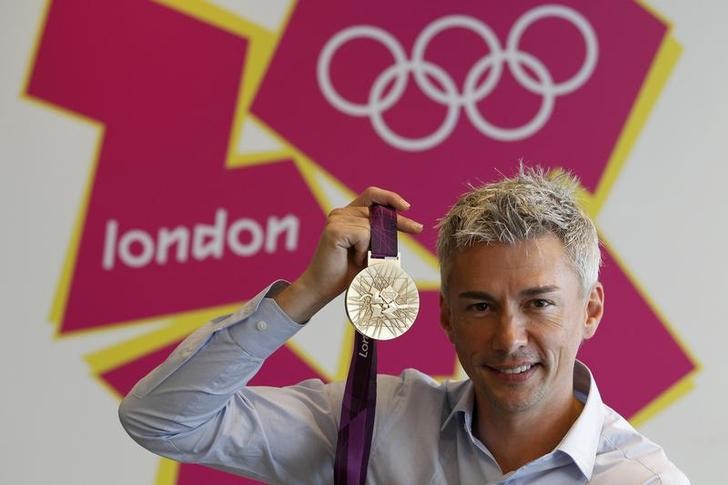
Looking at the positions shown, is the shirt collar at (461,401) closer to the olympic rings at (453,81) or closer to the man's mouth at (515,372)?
the man's mouth at (515,372)

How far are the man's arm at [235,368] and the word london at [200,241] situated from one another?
4.37 ft

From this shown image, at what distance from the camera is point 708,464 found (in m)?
3.05

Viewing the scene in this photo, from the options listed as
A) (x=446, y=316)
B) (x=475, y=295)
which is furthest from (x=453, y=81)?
(x=475, y=295)

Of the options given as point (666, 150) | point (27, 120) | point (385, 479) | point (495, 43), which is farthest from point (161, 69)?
point (385, 479)

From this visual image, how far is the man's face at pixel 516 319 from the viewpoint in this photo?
157cm

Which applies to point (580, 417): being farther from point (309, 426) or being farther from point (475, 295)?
point (309, 426)

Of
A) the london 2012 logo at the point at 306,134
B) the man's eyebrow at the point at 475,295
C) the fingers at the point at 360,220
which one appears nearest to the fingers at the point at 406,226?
the fingers at the point at 360,220

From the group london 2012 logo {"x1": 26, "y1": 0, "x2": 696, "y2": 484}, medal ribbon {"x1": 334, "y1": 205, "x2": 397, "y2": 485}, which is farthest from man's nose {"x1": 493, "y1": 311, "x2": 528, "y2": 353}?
london 2012 logo {"x1": 26, "y1": 0, "x2": 696, "y2": 484}

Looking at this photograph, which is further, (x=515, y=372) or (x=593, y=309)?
(x=593, y=309)

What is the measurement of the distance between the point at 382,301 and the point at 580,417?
356 mm

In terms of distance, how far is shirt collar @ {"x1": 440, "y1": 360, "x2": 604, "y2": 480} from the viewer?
1538mm

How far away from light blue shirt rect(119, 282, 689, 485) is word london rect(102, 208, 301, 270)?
1.26 m

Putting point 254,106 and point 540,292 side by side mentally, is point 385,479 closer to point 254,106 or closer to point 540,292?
point 540,292

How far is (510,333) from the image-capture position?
5.07 feet
